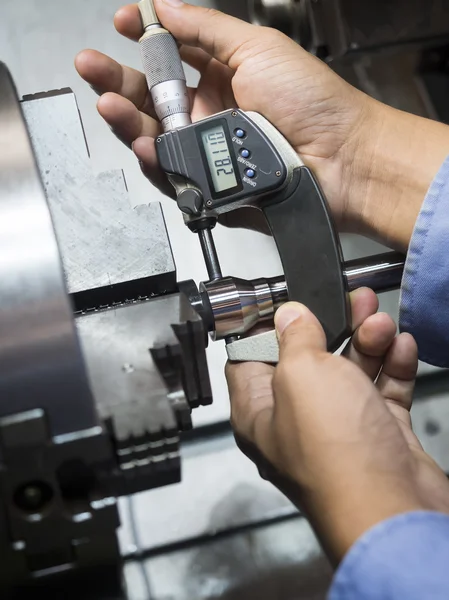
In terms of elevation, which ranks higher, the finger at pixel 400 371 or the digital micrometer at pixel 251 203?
the digital micrometer at pixel 251 203

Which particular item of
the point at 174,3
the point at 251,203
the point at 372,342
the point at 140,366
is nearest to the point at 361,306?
the point at 372,342

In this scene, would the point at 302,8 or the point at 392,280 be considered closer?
the point at 392,280

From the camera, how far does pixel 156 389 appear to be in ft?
1.28

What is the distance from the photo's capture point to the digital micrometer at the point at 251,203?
1.86ft

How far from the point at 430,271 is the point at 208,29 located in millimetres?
337

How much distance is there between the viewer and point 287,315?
517 millimetres

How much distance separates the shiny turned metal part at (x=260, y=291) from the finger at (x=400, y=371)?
6cm

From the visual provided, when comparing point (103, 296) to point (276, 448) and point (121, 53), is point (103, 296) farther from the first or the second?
point (121, 53)

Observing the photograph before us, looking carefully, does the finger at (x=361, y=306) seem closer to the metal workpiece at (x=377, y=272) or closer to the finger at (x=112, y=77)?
the metal workpiece at (x=377, y=272)

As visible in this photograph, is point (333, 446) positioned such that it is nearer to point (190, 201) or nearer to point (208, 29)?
point (190, 201)

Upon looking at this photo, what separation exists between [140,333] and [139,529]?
32cm

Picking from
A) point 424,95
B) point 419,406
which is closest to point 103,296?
point 419,406

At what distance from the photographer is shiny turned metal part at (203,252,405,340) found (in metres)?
0.55

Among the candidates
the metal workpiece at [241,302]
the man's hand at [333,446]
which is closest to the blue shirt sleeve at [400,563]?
the man's hand at [333,446]
